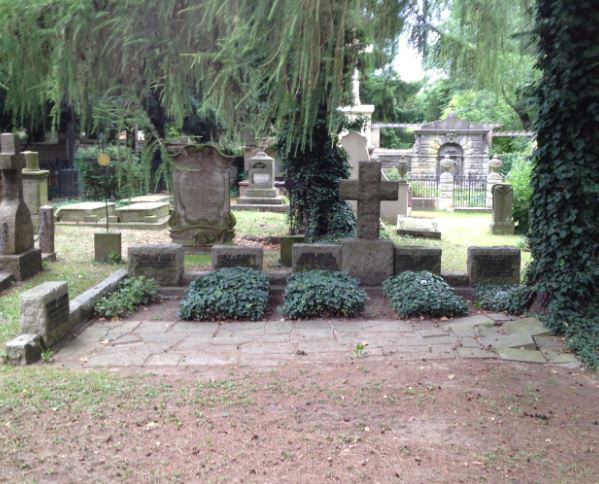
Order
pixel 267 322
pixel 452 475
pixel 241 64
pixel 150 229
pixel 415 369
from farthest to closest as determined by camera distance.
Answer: pixel 150 229 → pixel 267 322 → pixel 415 369 → pixel 241 64 → pixel 452 475

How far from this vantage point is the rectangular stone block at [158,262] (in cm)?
844

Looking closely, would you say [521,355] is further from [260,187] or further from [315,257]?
[260,187]

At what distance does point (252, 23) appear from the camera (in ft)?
14.0

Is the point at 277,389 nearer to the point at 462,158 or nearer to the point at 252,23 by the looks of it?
the point at 252,23

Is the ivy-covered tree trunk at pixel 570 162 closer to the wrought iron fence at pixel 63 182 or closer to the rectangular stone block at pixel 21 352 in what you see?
the rectangular stone block at pixel 21 352

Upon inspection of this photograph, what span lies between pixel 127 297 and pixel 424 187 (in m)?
20.9

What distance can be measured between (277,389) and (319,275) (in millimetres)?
3226

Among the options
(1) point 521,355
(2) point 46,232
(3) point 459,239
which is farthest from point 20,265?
(3) point 459,239

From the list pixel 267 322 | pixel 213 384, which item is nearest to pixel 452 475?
pixel 213 384

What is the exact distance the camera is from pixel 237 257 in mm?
8641

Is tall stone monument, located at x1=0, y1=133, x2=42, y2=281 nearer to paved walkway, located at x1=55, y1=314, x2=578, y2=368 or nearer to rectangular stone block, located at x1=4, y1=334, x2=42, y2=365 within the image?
paved walkway, located at x1=55, y1=314, x2=578, y2=368

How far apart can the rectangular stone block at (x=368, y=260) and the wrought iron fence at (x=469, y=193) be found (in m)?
15.3

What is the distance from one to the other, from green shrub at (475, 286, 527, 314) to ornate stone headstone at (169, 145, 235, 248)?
5939mm

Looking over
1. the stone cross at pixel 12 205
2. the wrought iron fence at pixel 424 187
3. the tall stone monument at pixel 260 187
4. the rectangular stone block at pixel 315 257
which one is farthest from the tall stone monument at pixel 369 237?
the wrought iron fence at pixel 424 187
